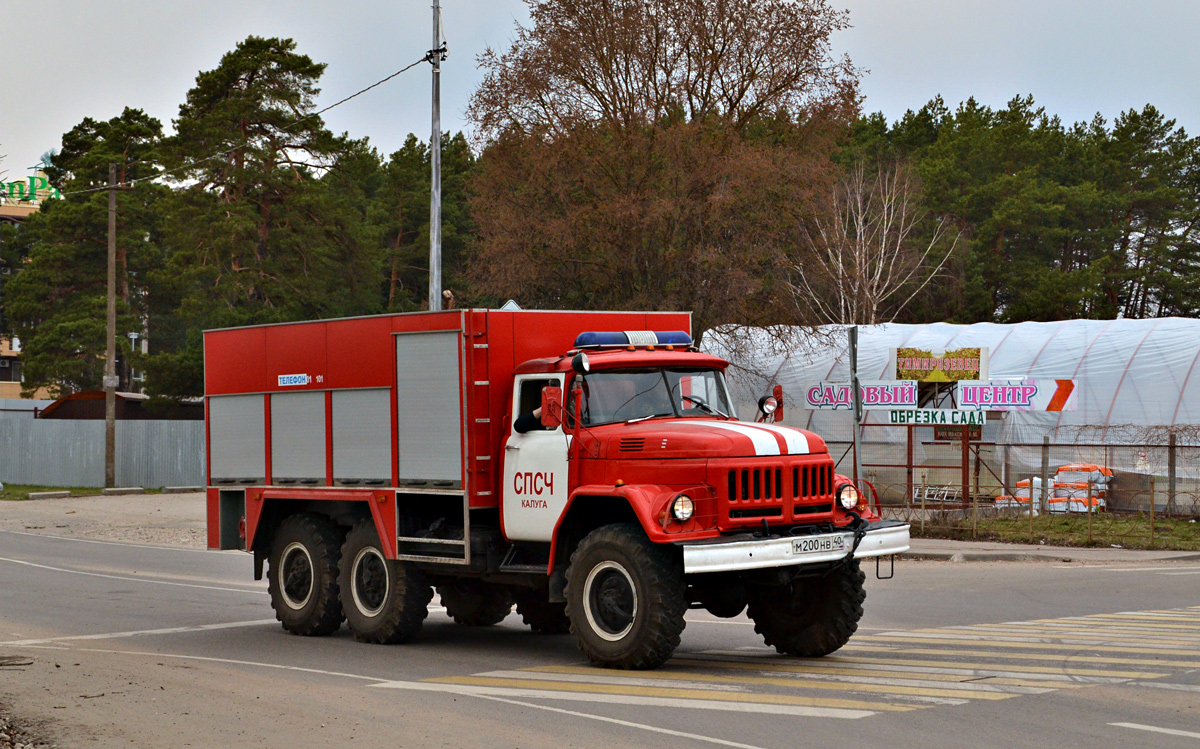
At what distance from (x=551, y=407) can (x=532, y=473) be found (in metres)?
0.75

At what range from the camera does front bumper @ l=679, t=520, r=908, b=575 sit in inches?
406

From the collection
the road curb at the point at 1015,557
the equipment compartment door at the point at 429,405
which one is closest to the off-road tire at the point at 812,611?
the equipment compartment door at the point at 429,405

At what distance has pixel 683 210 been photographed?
3447cm

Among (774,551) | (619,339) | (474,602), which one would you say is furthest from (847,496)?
(474,602)

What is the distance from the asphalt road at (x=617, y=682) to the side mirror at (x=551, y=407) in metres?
2.14

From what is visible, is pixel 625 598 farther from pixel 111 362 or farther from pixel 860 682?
pixel 111 362

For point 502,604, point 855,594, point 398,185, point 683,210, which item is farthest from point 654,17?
point 398,185

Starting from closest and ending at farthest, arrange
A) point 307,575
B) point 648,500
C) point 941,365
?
point 648,500
point 307,575
point 941,365

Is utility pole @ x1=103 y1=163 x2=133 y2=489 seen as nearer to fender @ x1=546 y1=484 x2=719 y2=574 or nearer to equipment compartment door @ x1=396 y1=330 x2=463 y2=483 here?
equipment compartment door @ x1=396 y1=330 x2=463 y2=483

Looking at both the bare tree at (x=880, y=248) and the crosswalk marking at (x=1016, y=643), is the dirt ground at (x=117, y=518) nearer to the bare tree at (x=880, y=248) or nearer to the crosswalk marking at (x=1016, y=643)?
the crosswalk marking at (x=1016, y=643)

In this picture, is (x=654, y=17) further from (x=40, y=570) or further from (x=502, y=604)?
(x=502, y=604)

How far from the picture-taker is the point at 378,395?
1355 centimetres

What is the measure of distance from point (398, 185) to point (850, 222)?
2530 centimetres

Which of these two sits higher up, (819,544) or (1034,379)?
(1034,379)
